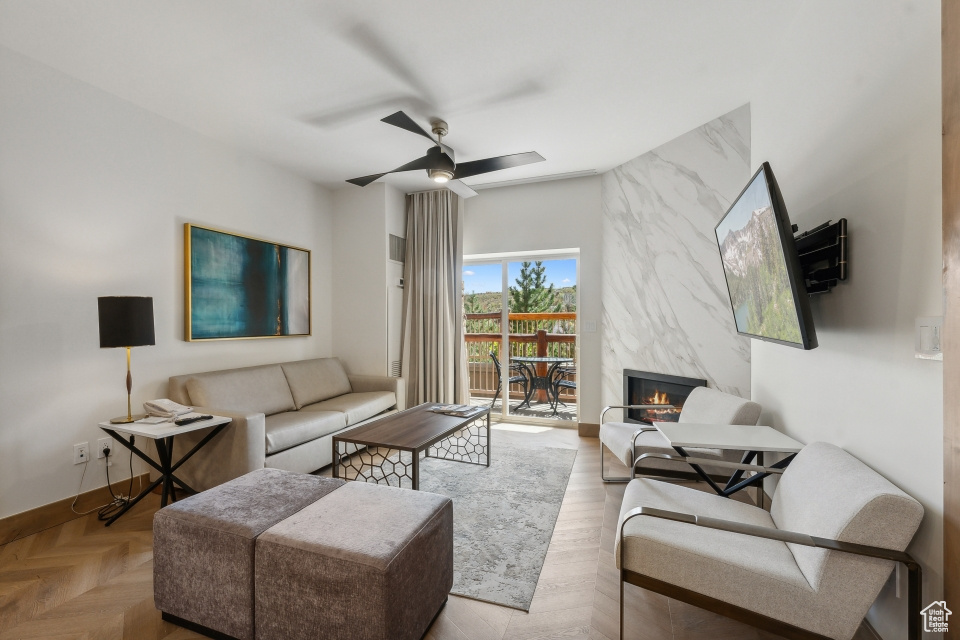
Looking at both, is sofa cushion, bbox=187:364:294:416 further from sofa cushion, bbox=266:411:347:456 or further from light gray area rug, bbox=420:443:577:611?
light gray area rug, bbox=420:443:577:611

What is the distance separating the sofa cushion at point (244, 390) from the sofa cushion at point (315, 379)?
0.25 ft

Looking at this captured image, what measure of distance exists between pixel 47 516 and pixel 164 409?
2.60ft

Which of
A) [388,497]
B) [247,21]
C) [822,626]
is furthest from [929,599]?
[247,21]

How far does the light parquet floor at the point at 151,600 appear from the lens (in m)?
1.54

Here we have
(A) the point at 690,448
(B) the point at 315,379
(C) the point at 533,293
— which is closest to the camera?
(A) the point at 690,448

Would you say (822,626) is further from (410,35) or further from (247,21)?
(247,21)

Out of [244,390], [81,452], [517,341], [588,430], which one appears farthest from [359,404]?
[588,430]

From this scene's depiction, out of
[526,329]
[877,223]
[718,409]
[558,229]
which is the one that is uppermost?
[558,229]

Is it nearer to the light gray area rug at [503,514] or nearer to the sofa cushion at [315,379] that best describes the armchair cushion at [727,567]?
the light gray area rug at [503,514]

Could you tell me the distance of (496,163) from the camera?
2787mm

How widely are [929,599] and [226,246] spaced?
4.33m

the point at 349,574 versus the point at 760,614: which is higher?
the point at 349,574

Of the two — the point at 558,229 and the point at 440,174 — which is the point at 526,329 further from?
the point at 440,174

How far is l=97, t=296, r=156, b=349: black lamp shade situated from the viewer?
7.43 ft
